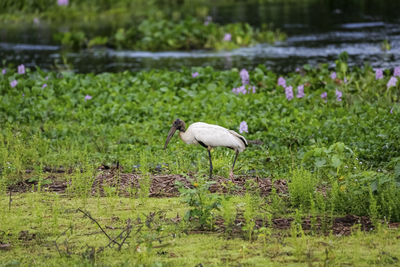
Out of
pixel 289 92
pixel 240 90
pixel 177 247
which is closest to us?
pixel 177 247

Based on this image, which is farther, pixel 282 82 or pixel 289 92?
pixel 282 82

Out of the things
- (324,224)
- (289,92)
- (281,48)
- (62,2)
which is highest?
(324,224)

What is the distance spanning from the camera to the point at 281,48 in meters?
18.1

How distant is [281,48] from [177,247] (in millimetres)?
13604

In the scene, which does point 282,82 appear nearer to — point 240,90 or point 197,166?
point 240,90

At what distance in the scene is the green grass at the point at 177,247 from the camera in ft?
15.3

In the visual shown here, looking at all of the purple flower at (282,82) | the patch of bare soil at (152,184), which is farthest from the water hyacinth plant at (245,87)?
the patch of bare soil at (152,184)

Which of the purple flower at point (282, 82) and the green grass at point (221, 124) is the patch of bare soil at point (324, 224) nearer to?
the green grass at point (221, 124)

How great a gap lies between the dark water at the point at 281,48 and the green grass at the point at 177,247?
9950 mm

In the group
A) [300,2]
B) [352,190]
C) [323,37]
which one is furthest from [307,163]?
[300,2]

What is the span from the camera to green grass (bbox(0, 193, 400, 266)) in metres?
4.67

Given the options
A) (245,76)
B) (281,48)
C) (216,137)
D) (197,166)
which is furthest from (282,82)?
(281,48)

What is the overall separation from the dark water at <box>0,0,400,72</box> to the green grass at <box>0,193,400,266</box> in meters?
9.95

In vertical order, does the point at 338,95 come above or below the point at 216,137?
below
